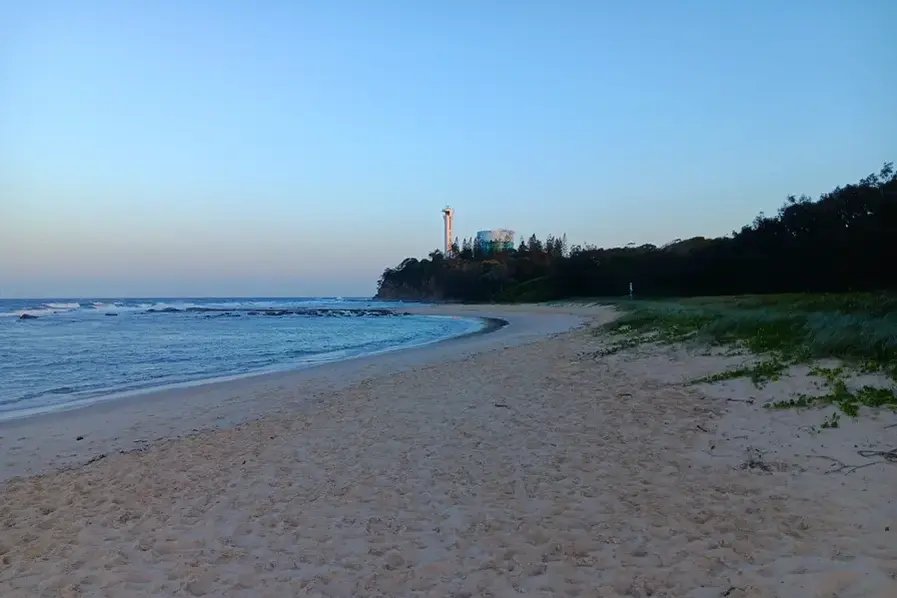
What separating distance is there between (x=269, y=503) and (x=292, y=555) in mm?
1318

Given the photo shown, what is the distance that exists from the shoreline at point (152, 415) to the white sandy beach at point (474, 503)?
95 mm

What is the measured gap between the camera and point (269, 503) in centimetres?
578

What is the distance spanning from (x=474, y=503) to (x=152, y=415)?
823 cm

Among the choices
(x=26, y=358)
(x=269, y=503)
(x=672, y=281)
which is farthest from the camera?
(x=672, y=281)

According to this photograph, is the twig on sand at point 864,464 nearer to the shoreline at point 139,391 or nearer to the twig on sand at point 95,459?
the twig on sand at point 95,459

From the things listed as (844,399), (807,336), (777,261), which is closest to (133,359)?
(807,336)

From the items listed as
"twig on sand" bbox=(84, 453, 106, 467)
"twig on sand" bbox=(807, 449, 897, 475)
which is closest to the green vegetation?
"twig on sand" bbox=(807, 449, 897, 475)

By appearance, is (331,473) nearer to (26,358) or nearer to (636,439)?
(636,439)

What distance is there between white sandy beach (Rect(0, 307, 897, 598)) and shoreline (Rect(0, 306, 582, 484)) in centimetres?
9

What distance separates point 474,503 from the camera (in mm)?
5434

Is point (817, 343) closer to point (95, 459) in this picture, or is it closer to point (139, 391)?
point (95, 459)

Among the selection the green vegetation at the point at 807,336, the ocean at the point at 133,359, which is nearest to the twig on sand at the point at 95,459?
the ocean at the point at 133,359

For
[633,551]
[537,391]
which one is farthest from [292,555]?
[537,391]

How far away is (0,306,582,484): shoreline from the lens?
876cm
